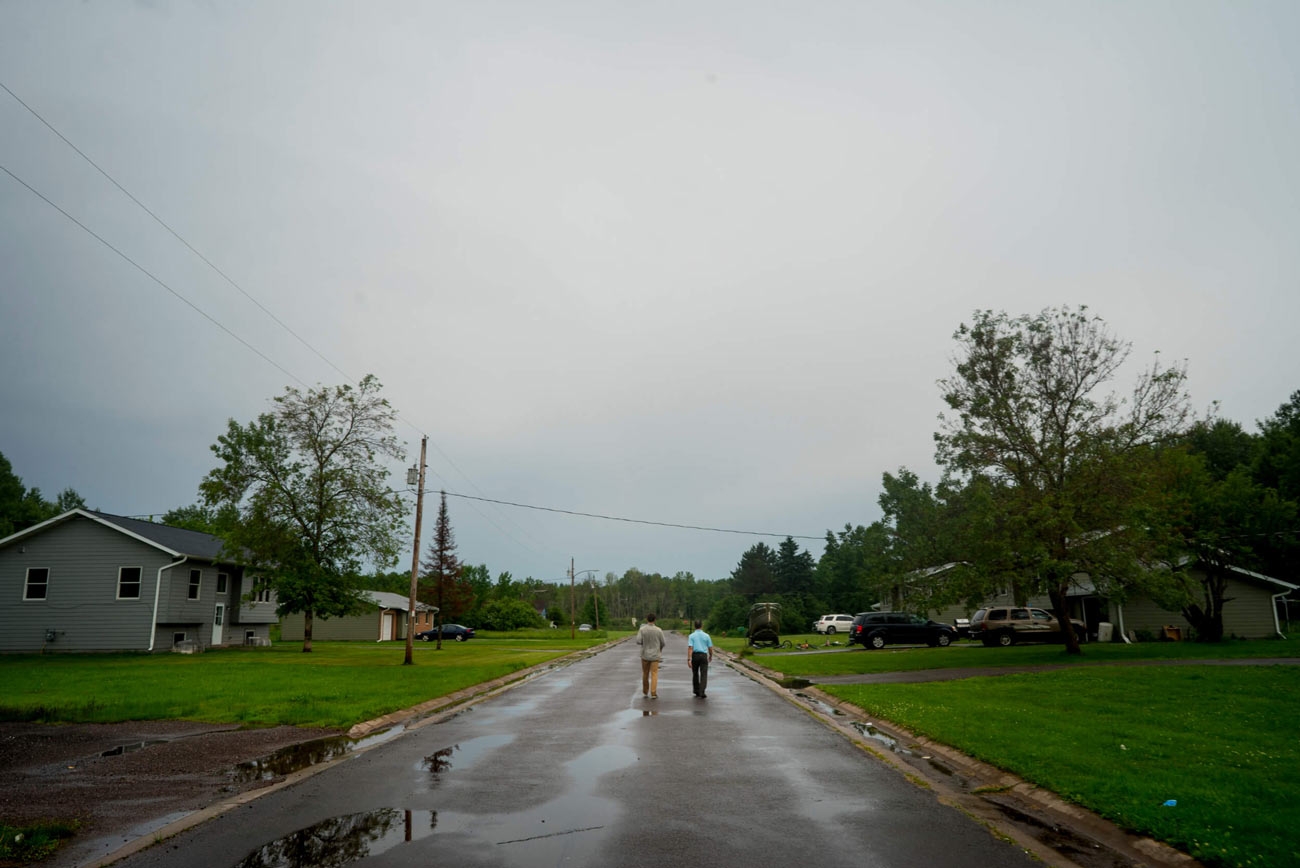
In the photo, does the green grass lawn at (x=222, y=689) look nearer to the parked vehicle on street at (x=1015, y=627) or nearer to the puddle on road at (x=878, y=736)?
the puddle on road at (x=878, y=736)

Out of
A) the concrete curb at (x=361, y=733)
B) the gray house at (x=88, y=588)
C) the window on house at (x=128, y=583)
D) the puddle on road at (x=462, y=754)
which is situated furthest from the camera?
the window on house at (x=128, y=583)

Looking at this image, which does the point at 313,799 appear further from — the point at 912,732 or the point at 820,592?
the point at 820,592

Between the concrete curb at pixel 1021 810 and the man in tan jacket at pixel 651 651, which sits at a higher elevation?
the man in tan jacket at pixel 651 651

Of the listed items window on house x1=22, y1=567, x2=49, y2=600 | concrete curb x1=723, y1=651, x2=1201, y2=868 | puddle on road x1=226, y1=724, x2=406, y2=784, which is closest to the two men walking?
concrete curb x1=723, y1=651, x2=1201, y2=868

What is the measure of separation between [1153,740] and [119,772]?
12789 mm

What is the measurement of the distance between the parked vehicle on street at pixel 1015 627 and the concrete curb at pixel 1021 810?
94.3 ft

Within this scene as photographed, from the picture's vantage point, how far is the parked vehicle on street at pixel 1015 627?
38094 millimetres

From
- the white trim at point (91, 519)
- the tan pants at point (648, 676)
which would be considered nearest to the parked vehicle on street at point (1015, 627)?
the tan pants at point (648, 676)

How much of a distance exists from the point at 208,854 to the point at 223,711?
10193 mm

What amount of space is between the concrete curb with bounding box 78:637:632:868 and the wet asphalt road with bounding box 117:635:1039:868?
0.67ft

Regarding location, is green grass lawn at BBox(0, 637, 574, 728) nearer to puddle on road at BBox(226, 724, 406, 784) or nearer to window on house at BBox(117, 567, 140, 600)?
puddle on road at BBox(226, 724, 406, 784)

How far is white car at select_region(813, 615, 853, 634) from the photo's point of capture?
7156 cm

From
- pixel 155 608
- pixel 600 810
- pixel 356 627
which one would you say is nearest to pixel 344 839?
pixel 600 810

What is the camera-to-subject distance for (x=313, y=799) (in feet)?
26.2
